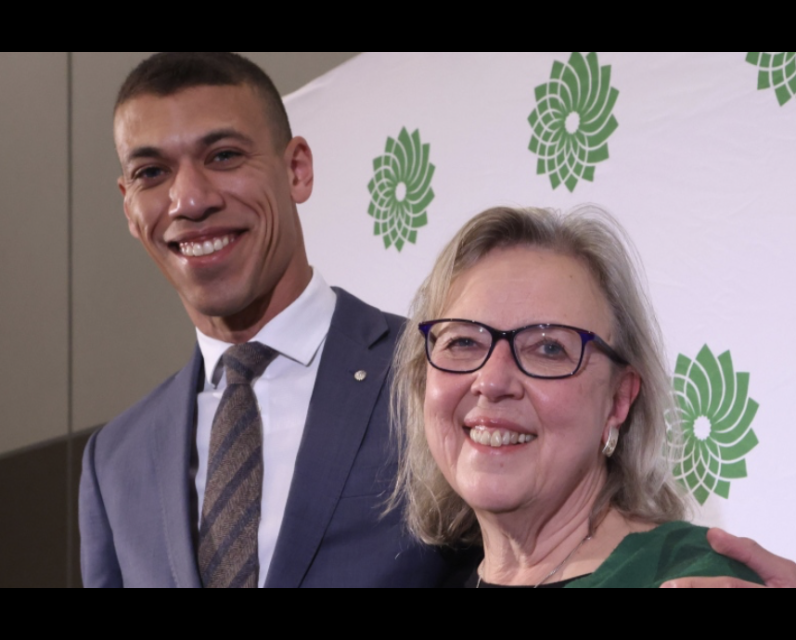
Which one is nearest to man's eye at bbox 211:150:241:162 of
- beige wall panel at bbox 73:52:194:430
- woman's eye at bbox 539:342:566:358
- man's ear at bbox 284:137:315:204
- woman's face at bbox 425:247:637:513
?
man's ear at bbox 284:137:315:204

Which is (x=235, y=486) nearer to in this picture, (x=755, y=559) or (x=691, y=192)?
(x=755, y=559)

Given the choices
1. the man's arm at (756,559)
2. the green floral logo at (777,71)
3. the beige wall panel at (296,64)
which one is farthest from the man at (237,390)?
the beige wall panel at (296,64)

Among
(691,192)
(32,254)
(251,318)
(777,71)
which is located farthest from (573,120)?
(32,254)

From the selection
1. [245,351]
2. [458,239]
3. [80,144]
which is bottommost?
[245,351]

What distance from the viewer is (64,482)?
242 cm

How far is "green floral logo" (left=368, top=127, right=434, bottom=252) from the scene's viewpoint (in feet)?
7.35

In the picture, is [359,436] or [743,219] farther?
[743,219]

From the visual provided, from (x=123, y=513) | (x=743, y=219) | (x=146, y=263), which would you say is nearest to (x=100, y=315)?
(x=146, y=263)

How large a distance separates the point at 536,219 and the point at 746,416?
57 centimetres

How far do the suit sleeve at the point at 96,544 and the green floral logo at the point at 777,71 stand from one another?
1.32m

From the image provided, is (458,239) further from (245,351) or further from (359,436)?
(245,351)

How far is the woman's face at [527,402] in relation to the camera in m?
1.14

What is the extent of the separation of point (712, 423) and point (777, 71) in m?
0.59
